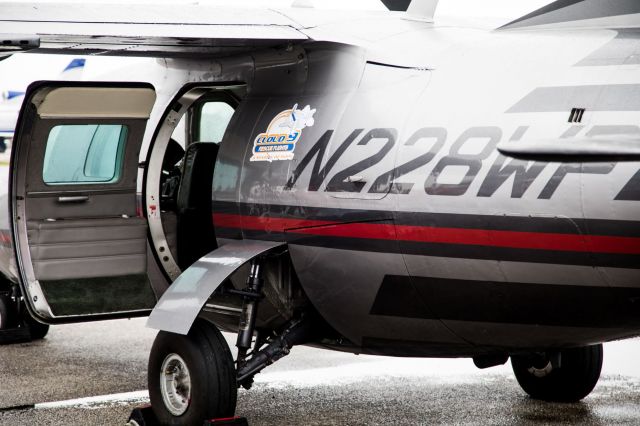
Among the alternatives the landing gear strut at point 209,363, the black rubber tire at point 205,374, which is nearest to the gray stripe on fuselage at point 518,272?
the landing gear strut at point 209,363

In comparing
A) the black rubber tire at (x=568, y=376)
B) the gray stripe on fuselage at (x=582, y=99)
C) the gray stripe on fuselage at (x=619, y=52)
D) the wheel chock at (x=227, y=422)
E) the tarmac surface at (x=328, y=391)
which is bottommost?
the tarmac surface at (x=328, y=391)

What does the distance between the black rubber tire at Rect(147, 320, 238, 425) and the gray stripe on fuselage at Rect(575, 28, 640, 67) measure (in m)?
2.90

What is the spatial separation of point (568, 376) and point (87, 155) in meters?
4.31

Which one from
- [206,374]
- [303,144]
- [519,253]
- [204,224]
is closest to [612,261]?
[519,253]

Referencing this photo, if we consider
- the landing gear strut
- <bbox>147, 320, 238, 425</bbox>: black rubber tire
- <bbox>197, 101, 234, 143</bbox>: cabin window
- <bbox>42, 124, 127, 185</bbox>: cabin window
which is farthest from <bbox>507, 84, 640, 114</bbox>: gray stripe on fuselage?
<bbox>42, 124, 127, 185</bbox>: cabin window

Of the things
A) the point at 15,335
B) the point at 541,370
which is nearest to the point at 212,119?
the point at 541,370

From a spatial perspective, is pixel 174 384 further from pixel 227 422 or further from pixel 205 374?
pixel 227 422

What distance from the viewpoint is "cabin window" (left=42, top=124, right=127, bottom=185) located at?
8.53m

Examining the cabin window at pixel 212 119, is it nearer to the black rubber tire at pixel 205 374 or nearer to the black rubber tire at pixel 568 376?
the black rubber tire at pixel 205 374

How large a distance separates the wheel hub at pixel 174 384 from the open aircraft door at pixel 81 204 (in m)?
1.14

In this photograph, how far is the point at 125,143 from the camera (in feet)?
28.0

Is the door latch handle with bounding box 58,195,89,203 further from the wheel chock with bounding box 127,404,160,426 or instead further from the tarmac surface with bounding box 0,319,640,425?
the wheel chock with bounding box 127,404,160,426

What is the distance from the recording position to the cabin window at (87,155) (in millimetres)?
8531

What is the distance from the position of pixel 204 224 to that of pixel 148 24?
6.78 feet
